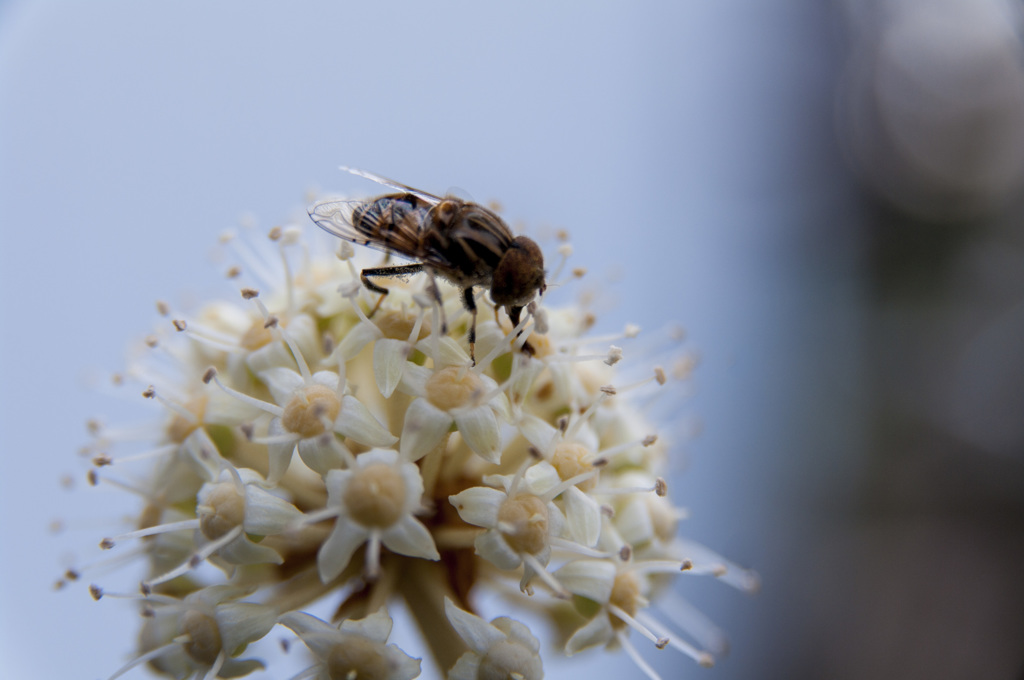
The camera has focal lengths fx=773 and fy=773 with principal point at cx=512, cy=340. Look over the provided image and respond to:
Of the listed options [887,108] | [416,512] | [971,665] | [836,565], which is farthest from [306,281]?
[887,108]

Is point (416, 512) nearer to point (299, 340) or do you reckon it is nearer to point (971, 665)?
point (299, 340)

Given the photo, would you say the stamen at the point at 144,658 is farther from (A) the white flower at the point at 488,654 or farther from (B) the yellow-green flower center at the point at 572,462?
(B) the yellow-green flower center at the point at 572,462

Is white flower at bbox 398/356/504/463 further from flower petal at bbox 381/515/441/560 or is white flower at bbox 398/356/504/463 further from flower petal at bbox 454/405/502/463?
flower petal at bbox 381/515/441/560

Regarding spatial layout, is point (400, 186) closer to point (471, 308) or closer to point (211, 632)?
point (471, 308)

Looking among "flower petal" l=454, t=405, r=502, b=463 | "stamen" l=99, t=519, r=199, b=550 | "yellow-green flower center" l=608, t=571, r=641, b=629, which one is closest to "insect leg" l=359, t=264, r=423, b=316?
"flower petal" l=454, t=405, r=502, b=463

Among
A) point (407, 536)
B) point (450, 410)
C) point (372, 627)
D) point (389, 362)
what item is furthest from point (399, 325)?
point (372, 627)

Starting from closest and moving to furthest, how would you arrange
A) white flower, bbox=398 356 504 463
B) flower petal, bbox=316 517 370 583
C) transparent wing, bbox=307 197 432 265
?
flower petal, bbox=316 517 370 583, white flower, bbox=398 356 504 463, transparent wing, bbox=307 197 432 265

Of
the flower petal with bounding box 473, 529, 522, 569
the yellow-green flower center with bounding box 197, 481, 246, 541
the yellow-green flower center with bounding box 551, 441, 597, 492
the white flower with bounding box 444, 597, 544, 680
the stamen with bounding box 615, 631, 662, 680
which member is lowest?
the stamen with bounding box 615, 631, 662, 680
